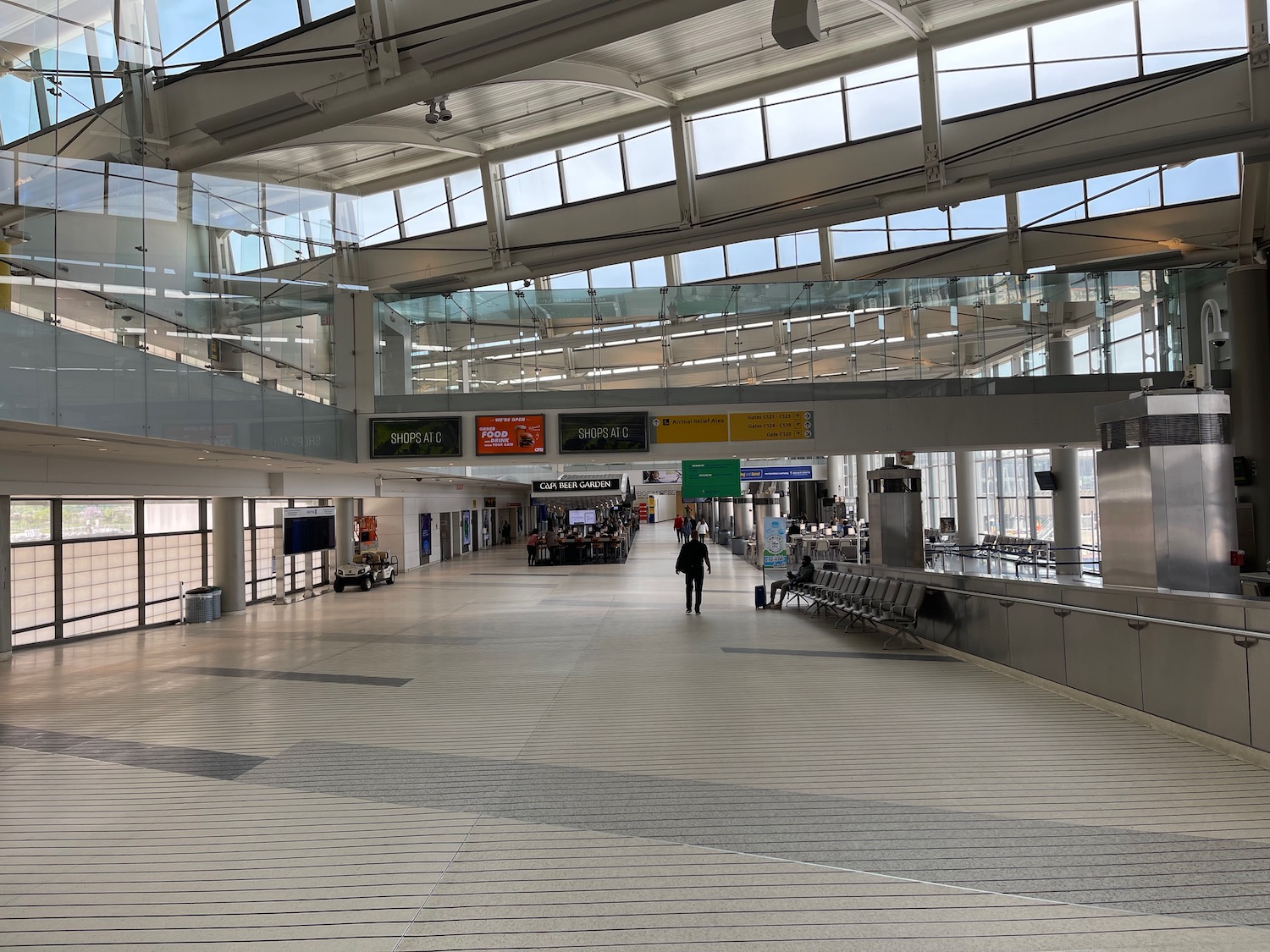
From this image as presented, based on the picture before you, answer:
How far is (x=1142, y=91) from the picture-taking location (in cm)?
1436

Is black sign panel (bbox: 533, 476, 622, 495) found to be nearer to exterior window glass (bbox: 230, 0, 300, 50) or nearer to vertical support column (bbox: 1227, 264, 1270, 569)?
exterior window glass (bbox: 230, 0, 300, 50)

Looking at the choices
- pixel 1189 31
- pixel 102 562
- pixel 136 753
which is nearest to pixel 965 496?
pixel 1189 31

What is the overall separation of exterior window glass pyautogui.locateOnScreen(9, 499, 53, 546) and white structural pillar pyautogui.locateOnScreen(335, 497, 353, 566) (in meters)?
10.6

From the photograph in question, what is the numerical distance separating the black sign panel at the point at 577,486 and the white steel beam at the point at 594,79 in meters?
17.0

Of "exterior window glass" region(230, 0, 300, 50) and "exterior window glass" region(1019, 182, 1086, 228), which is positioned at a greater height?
"exterior window glass" region(230, 0, 300, 50)


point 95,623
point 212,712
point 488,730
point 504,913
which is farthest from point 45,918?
point 95,623

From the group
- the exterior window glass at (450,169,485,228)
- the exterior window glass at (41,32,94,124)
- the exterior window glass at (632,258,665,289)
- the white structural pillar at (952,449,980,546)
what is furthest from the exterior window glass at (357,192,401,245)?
the white structural pillar at (952,449,980,546)

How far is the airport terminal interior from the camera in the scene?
4.45 meters

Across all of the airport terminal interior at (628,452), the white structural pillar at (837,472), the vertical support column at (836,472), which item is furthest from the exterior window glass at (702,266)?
the white structural pillar at (837,472)

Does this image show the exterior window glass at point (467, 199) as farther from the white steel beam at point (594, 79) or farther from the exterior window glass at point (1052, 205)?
the exterior window glass at point (1052, 205)

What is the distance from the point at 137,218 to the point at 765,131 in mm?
12377

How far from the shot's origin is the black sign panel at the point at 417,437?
17.1 metres

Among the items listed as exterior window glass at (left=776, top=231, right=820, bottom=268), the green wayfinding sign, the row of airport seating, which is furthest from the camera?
exterior window glass at (left=776, top=231, right=820, bottom=268)

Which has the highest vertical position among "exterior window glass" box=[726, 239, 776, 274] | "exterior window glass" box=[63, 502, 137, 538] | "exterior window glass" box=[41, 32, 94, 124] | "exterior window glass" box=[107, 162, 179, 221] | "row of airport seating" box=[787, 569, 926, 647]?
"exterior window glass" box=[726, 239, 776, 274]
